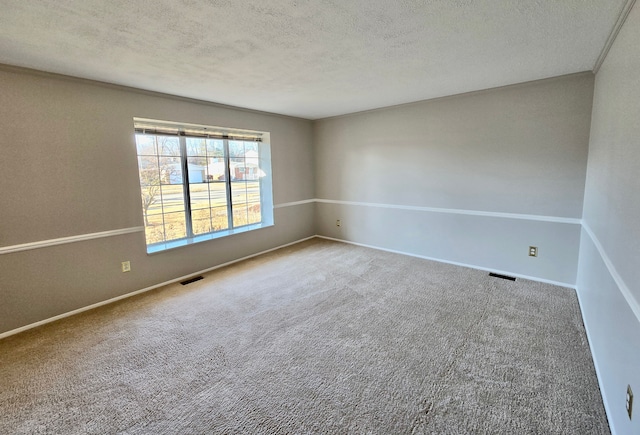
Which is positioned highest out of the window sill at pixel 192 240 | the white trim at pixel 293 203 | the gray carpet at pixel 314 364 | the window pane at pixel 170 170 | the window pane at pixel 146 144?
the window pane at pixel 146 144

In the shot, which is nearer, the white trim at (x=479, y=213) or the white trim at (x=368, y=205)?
the white trim at (x=368, y=205)

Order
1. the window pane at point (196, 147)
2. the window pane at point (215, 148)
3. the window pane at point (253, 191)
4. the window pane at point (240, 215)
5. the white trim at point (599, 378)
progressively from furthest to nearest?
the window pane at point (253, 191), the window pane at point (240, 215), the window pane at point (215, 148), the window pane at point (196, 147), the white trim at point (599, 378)

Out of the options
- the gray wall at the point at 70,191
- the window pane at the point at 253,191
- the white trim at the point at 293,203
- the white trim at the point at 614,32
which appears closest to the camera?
the white trim at the point at 614,32

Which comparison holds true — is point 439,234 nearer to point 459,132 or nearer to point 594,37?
point 459,132

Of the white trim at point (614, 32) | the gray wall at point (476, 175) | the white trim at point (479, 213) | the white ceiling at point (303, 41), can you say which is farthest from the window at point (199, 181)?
the white trim at point (614, 32)

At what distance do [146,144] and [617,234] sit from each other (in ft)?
14.2

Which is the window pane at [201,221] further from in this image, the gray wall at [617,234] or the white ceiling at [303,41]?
the gray wall at [617,234]

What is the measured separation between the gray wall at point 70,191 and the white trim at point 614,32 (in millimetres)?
4060

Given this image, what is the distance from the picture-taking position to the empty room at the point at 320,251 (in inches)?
66.9

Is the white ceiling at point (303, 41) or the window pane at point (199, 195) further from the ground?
the white ceiling at point (303, 41)

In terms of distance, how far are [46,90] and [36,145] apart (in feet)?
1.73

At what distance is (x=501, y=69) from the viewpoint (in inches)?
112

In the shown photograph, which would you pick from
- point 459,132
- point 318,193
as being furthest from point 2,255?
point 459,132

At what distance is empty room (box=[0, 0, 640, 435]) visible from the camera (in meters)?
1.70
